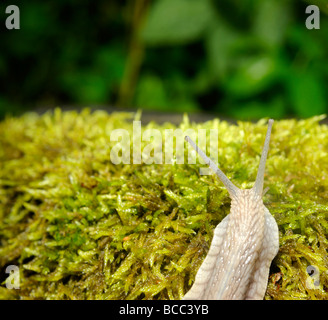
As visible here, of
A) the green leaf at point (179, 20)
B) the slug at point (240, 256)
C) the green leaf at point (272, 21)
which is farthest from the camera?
the green leaf at point (179, 20)

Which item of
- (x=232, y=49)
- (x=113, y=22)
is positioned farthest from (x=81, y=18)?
(x=232, y=49)

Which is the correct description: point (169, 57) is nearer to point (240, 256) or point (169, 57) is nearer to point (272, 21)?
point (272, 21)

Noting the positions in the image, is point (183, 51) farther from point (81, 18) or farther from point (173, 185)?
point (173, 185)

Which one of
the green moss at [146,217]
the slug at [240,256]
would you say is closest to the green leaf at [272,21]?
the green moss at [146,217]

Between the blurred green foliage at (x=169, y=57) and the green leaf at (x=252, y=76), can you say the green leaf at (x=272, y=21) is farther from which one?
the green leaf at (x=252, y=76)
